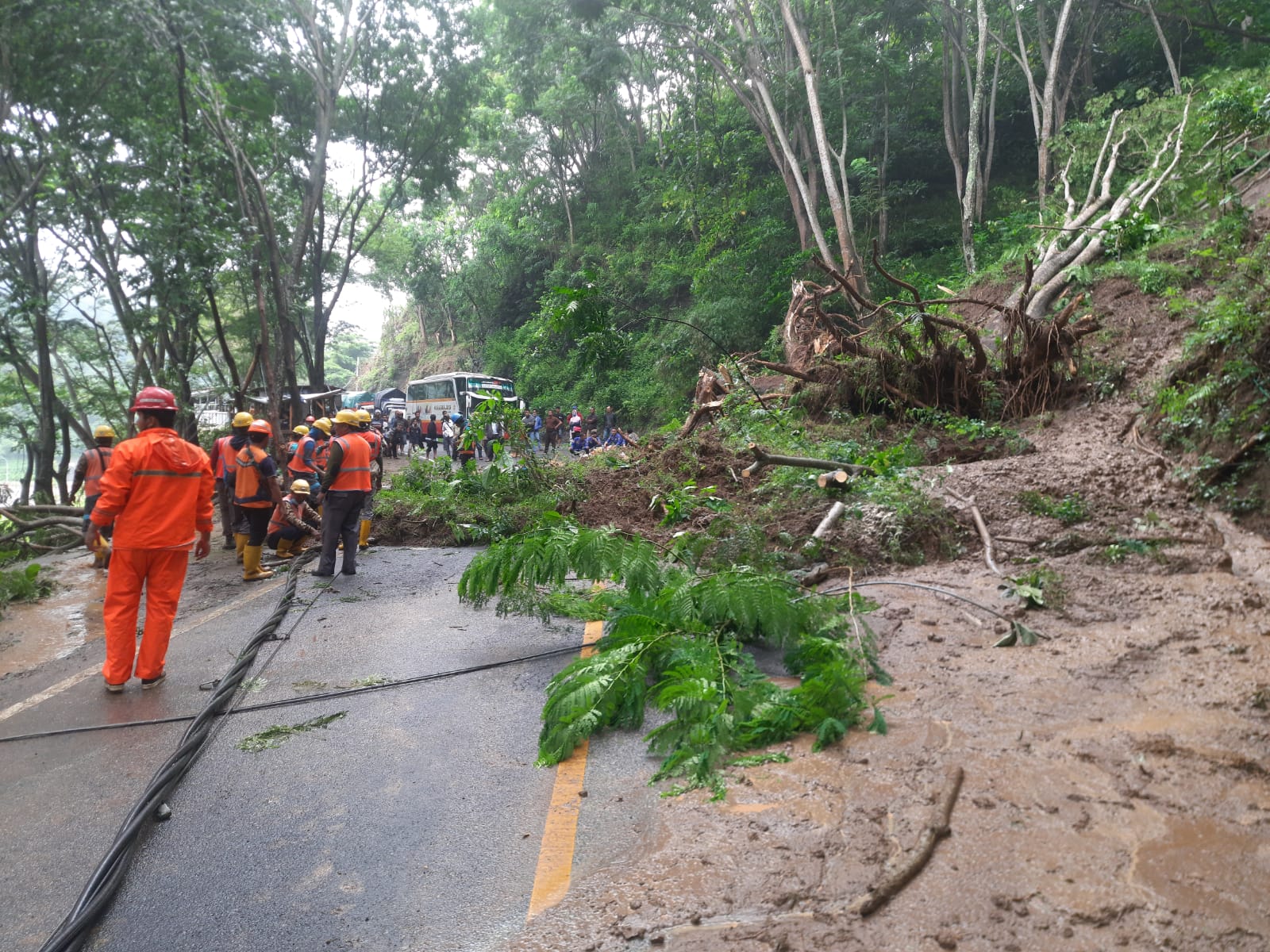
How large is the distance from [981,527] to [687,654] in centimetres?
335

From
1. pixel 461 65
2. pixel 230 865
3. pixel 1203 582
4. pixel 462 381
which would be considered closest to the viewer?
pixel 230 865

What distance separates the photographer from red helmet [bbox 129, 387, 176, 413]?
18.0 feet

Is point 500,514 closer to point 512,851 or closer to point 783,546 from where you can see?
point 783,546

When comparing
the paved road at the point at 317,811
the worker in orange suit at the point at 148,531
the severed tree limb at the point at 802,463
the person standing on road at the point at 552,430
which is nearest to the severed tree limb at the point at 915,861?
the paved road at the point at 317,811

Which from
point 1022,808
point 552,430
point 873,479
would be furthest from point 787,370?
point 552,430

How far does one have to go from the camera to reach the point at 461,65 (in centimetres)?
2141

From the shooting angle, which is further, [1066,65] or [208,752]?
[1066,65]

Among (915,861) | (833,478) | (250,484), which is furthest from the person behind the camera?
(250,484)

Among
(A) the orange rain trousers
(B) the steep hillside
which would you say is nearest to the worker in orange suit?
(A) the orange rain trousers

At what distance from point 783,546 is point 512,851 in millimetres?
4371

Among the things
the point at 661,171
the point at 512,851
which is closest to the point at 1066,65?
the point at 661,171

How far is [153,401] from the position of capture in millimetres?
5590

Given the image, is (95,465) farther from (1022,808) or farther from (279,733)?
(1022,808)

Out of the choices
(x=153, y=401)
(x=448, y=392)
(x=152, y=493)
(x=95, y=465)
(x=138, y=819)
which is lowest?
(x=138, y=819)
